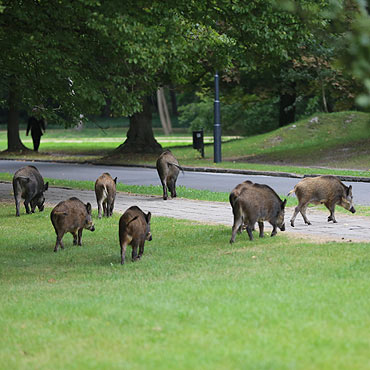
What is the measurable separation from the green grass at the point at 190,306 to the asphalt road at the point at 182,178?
788 cm

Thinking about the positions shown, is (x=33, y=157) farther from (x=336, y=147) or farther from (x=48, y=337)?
(x=48, y=337)

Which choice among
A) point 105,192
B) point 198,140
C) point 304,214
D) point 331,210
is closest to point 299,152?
point 198,140

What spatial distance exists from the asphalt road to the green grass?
7877 mm

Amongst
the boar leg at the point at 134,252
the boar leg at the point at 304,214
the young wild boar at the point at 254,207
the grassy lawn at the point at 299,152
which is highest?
the grassy lawn at the point at 299,152

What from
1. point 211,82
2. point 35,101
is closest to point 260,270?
point 35,101

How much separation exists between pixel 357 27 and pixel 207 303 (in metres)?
4.45

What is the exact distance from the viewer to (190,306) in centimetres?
743

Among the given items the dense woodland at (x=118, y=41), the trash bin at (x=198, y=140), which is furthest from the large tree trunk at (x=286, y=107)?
the dense woodland at (x=118, y=41)

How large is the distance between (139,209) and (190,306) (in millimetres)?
3143

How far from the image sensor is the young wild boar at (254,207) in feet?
36.1

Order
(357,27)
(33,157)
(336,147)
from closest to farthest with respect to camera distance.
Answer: (357,27) < (336,147) < (33,157)

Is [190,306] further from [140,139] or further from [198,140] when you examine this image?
[140,139]

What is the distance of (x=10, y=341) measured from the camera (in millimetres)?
6617

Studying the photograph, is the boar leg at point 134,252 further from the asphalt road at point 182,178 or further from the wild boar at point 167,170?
the asphalt road at point 182,178
